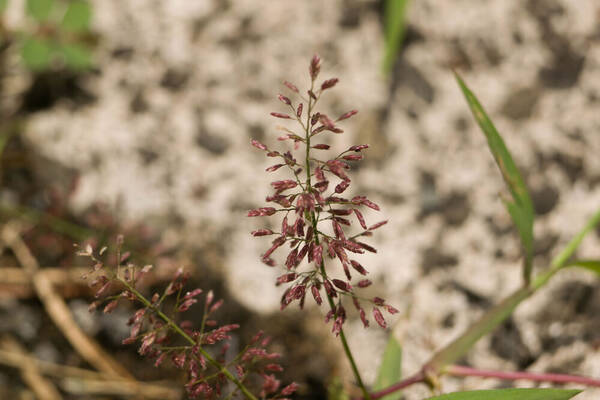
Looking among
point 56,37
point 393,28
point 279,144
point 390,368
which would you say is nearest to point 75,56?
point 56,37

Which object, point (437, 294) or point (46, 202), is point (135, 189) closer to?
point (46, 202)

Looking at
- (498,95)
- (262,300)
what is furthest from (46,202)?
(498,95)

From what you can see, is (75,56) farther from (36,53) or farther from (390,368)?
(390,368)

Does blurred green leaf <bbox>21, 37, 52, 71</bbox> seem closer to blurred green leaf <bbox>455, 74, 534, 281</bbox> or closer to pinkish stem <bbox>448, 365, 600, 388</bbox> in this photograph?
blurred green leaf <bbox>455, 74, 534, 281</bbox>


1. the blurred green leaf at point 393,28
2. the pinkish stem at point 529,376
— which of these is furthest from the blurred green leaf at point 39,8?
the pinkish stem at point 529,376

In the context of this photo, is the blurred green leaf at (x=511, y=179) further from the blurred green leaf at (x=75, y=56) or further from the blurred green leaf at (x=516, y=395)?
the blurred green leaf at (x=75, y=56)

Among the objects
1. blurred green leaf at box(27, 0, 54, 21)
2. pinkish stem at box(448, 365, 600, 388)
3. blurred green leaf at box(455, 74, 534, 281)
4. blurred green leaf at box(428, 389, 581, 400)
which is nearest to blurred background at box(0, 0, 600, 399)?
blurred green leaf at box(27, 0, 54, 21)
